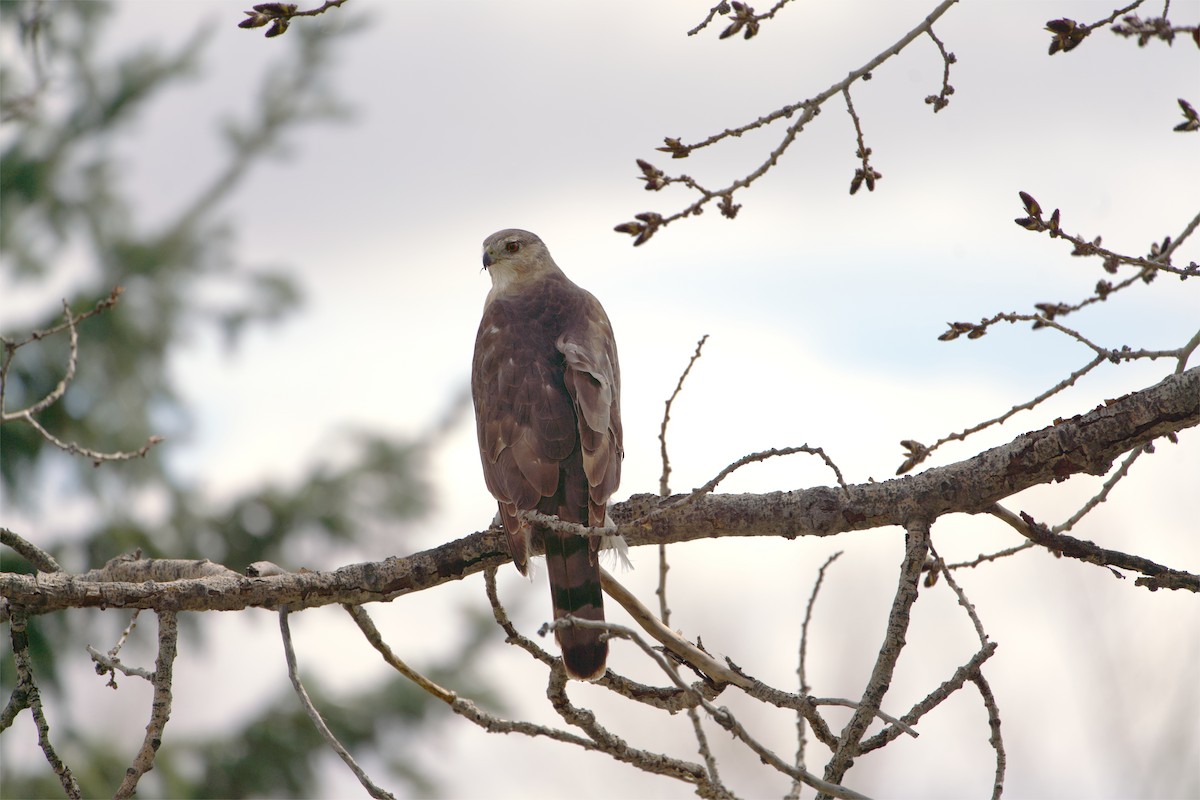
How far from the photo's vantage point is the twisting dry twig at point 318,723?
3.15m

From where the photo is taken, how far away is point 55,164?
1374 centimetres

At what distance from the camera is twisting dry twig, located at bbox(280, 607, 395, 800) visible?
315 cm

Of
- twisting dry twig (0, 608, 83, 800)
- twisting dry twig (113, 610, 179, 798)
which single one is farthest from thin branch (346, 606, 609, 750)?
twisting dry twig (0, 608, 83, 800)

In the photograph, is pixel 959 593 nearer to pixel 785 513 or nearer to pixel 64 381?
pixel 785 513

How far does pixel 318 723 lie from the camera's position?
3.28 meters

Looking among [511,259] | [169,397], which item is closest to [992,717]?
[511,259]

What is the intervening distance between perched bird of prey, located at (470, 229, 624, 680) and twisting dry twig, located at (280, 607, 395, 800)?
82 centimetres

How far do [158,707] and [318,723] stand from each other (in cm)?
45

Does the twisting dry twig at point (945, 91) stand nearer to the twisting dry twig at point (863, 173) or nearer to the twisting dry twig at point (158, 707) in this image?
the twisting dry twig at point (863, 173)

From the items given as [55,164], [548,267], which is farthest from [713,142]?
[55,164]

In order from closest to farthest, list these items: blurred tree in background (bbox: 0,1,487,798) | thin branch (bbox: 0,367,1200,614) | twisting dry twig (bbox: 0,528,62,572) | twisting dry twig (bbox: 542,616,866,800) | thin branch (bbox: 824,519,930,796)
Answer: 1. twisting dry twig (bbox: 542,616,866,800)
2. thin branch (bbox: 824,519,930,796)
3. thin branch (bbox: 0,367,1200,614)
4. twisting dry twig (bbox: 0,528,62,572)
5. blurred tree in background (bbox: 0,1,487,798)

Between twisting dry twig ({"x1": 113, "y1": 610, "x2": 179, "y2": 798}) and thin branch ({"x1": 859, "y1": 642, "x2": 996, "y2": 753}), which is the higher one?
twisting dry twig ({"x1": 113, "y1": 610, "x2": 179, "y2": 798})

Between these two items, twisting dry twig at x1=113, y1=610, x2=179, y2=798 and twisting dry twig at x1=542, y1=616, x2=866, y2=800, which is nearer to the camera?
twisting dry twig at x1=542, y1=616, x2=866, y2=800

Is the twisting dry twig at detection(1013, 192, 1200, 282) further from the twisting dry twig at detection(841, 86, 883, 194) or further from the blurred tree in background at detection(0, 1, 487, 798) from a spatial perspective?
the blurred tree in background at detection(0, 1, 487, 798)
